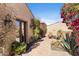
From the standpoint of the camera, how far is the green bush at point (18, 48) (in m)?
4.55

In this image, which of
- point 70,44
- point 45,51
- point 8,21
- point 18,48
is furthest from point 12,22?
point 70,44

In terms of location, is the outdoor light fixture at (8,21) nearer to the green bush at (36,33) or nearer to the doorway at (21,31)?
the doorway at (21,31)

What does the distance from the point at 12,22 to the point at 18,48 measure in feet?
2.08

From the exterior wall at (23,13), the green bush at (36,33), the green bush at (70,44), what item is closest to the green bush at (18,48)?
the exterior wall at (23,13)

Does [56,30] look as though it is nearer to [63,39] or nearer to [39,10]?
[63,39]

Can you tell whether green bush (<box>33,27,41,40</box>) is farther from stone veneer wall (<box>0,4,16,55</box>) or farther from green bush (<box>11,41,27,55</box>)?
stone veneer wall (<box>0,4,16,55</box>)

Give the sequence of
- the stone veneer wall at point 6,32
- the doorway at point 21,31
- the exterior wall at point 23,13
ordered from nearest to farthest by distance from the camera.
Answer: the stone veneer wall at point 6,32, the exterior wall at point 23,13, the doorway at point 21,31

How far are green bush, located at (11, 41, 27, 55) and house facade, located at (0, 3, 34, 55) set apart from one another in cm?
10

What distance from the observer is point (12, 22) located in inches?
187

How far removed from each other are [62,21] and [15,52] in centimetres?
127

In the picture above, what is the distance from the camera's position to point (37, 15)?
4.64 metres

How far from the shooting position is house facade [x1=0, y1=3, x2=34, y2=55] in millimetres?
4547

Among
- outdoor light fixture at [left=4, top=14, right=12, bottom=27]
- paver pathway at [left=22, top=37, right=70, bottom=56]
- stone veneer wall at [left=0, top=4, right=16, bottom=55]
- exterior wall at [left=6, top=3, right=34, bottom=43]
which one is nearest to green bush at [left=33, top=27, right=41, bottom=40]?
exterior wall at [left=6, top=3, right=34, bottom=43]

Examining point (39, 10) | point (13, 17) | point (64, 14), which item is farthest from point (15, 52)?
point (64, 14)
